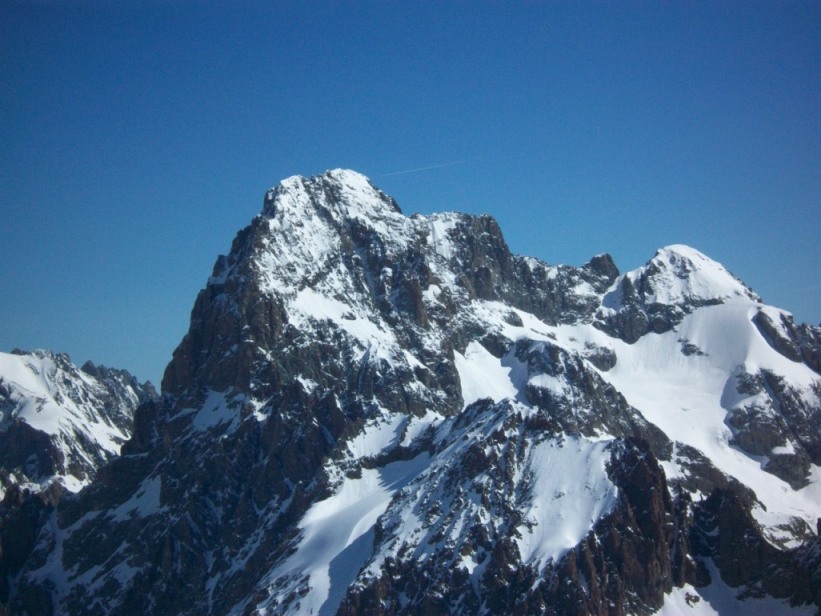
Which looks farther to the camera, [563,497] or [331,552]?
[331,552]

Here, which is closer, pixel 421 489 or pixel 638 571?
pixel 638 571

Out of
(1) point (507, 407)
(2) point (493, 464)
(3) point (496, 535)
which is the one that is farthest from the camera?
(1) point (507, 407)

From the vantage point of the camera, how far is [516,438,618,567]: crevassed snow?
158750 mm

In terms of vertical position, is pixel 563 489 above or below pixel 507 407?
below

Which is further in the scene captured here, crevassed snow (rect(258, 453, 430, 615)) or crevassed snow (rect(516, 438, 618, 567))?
crevassed snow (rect(258, 453, 430, 615))

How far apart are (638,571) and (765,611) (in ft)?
62.6

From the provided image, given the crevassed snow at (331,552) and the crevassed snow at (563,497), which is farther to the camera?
the crevassed snow at (331,552)

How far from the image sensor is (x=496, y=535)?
16312 cm

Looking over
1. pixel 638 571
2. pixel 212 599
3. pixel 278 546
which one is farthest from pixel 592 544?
pixel 212 599

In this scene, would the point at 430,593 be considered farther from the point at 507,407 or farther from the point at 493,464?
the point at 507,407

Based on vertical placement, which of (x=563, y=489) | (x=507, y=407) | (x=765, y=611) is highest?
(x=507, y=407)

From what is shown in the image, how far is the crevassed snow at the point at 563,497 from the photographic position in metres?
159

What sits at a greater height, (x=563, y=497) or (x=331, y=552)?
(x=563, y=497)

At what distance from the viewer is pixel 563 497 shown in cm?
16650
